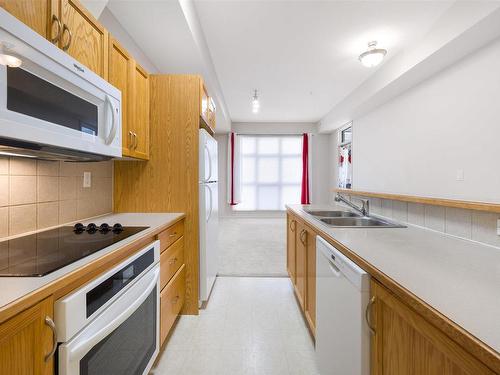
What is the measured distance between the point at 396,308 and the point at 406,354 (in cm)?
12

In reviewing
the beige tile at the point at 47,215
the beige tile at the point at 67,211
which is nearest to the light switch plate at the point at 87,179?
the beige tile at the point at 67,211

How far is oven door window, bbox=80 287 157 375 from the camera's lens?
35.4 inches

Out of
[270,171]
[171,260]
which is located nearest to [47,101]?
[171,260]

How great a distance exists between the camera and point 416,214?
1981mm

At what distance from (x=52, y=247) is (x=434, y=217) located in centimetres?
226

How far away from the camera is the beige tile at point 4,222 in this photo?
1146 mm

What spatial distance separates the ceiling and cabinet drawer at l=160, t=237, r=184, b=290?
6.52ft

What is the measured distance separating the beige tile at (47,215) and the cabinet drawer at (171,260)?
651 mm

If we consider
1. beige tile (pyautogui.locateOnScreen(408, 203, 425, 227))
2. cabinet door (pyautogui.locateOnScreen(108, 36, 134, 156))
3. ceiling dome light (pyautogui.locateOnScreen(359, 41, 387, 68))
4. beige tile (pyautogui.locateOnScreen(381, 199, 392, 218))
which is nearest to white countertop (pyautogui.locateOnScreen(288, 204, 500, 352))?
beige tile (pyautogui.locateOnScreen(408, 203, 425, 227))

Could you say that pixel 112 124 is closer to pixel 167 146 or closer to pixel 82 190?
pixel 82 190

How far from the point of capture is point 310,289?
1.79 meters

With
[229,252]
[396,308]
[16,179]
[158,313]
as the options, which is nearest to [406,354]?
[396,308]

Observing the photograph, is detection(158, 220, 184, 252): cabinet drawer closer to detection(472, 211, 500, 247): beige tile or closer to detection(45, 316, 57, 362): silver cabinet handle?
detection(45, 316, 57, 362): silver cabinet handle

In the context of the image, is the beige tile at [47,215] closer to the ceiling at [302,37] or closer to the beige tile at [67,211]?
the beige tile at [67,211]
